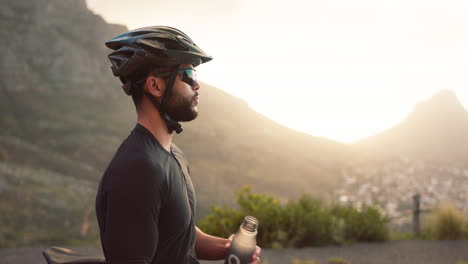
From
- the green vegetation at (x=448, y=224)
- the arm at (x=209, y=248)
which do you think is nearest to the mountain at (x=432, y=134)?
the green vegetation at (x=448, y=224)

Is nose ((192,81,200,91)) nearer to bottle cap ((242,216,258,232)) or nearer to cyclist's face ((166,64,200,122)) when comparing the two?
cyclist's face ((166,64,200,122))

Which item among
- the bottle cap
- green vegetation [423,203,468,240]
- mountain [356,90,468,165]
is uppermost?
mountain [356,90,468,165]

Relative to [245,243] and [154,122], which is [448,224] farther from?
[154,122]

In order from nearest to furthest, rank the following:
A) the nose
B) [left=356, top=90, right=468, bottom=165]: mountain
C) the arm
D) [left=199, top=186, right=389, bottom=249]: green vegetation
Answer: the nose
the arm
[left=199, top=186, right=389, bottom=249]: green vegetation
[left=356, top=90, right=468, bottom=165]: mountain

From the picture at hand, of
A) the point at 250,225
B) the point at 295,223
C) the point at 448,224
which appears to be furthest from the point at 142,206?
the point at 448,224

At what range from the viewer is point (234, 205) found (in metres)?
8.17

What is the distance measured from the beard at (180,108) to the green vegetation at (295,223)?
5.56 meters

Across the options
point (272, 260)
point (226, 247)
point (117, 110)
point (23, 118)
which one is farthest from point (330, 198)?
point (117, 110)

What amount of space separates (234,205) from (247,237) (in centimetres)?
631

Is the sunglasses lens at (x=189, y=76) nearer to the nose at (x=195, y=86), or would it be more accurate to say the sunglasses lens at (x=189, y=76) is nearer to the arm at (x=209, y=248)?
the nose at (x=195, y=86)

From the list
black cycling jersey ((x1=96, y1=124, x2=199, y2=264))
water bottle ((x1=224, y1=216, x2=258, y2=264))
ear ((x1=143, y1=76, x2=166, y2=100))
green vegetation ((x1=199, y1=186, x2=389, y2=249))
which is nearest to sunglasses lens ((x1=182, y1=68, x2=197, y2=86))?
ear ((x1=143, y1=76, x2=166, y2=100))

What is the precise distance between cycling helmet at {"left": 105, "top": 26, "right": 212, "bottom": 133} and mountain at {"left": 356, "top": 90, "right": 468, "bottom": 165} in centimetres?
6309

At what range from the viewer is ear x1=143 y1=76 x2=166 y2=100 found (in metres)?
1.78

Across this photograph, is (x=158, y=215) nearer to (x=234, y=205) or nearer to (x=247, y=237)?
(x=247, y=237)
